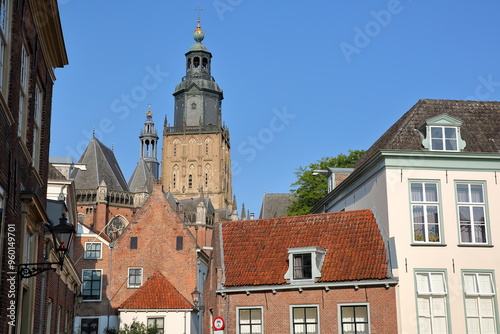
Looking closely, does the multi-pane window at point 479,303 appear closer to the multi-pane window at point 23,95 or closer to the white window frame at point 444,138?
the white window frame at point 444,138

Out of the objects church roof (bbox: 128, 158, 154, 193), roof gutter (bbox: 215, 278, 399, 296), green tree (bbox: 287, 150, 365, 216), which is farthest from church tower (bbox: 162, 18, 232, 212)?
roof gutter (bbox: 215, 278, 399, 296)

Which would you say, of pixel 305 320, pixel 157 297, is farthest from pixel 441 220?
pixel 157 297

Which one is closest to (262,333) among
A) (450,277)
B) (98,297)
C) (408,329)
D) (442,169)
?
(408,329)

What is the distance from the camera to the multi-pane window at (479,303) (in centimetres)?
2098

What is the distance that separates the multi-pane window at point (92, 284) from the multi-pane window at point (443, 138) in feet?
75.6

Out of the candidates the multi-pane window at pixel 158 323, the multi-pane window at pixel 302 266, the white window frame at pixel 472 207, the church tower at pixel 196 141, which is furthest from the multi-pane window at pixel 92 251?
the church tower at pixel 196 141

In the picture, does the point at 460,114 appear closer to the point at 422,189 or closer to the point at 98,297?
the point at 422,189

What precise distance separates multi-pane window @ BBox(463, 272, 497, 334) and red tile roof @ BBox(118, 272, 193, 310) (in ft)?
59.4

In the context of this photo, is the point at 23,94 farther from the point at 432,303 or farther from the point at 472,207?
the point at 472,207

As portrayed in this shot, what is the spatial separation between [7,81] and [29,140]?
8.54 feet

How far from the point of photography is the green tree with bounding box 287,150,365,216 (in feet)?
134

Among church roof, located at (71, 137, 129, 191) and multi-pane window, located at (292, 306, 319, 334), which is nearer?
multi-pane window, located at (292, 306, 319, 334)

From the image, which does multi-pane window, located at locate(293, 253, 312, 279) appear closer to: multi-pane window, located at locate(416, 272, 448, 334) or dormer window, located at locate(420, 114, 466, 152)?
multi-pane window, located at locate(416, 272, 448, 334)

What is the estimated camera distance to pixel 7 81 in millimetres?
9680
